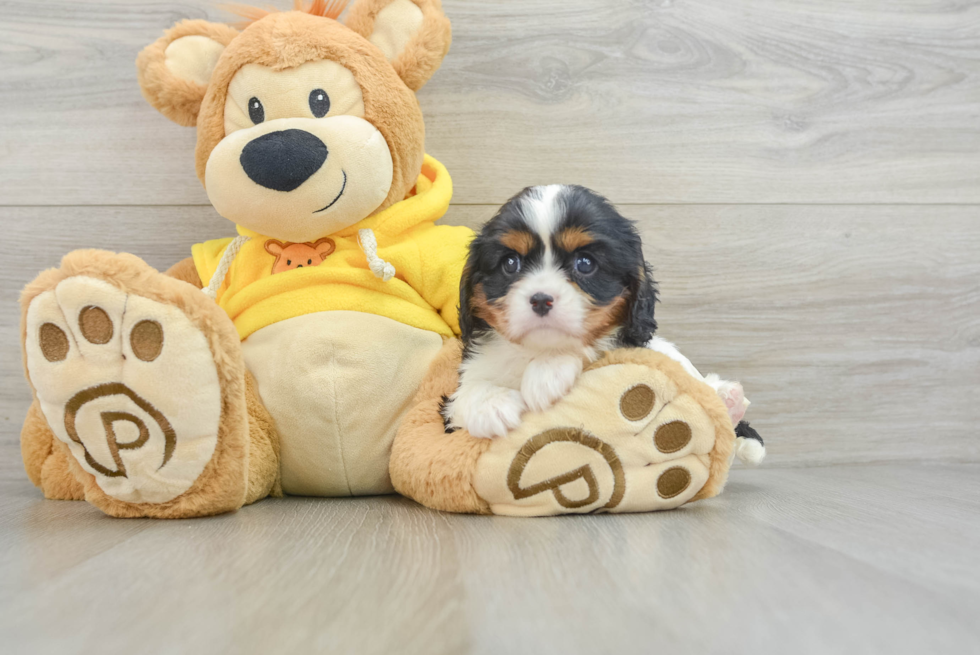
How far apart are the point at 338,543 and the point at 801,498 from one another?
3.21 feet

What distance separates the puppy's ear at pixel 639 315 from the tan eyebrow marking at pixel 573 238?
13cm

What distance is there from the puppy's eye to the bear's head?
0.47 m

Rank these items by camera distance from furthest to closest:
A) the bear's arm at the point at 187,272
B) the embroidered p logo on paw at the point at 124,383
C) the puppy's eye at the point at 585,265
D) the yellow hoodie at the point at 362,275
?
the bear's arm at the point at 187,272
the yellow hoodie at the point at 362,275
the puppy's eye at the point at 585,265
the embroidered p logo on paw at the point at 124,383

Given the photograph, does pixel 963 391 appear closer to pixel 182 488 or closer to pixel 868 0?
pixel 868 0

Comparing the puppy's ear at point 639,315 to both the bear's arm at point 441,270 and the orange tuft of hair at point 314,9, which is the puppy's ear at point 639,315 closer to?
the bear's arm at point 441,270

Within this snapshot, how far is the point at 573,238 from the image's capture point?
122 centimetres

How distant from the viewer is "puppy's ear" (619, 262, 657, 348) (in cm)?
129

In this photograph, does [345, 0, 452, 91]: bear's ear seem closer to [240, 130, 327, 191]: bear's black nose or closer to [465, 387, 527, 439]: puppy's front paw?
[240, 130, 327, 191]: bear's black nose

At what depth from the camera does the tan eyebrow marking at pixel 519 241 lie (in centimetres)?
124

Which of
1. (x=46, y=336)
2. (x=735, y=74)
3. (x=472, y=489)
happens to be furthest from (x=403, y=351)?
(x=735, y=74)

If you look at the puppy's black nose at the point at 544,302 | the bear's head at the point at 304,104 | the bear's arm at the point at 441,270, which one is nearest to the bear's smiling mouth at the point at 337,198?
the bear's head at the point at 304,104

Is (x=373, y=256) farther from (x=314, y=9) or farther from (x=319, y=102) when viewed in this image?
(x=314, y=9)

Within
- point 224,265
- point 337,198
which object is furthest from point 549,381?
point 224,265

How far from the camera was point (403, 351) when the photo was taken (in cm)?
148
